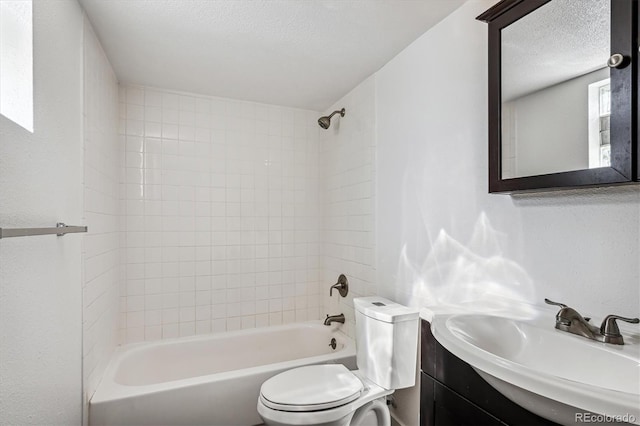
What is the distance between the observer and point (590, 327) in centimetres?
103

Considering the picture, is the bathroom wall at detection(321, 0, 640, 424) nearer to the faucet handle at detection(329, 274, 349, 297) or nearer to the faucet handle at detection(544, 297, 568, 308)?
the faucet handle at detection(544, 297, 568, 308)

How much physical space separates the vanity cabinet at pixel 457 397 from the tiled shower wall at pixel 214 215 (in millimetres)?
1572

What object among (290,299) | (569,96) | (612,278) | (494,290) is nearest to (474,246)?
(494,290)

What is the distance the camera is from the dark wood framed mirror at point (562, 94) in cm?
95

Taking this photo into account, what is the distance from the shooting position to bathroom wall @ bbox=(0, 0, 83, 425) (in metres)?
0.98

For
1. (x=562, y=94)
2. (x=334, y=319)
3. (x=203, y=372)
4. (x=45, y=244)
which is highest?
(x=562, y=94)

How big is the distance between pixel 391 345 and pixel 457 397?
476 millimetres

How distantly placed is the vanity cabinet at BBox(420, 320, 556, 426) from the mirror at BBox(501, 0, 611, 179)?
0.77 metres

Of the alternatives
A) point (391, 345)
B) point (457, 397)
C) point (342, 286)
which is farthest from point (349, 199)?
point (457, 397)

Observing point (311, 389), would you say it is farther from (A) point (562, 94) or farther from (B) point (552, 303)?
(A) point (562, 94)

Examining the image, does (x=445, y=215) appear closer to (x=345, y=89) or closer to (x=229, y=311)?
(x=345, y=89)

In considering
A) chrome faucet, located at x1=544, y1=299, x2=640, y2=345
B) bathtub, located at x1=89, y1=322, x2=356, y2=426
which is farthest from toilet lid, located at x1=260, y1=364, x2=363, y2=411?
chrome faucet, located at x1=544, y1=299, x2=640, y2=345

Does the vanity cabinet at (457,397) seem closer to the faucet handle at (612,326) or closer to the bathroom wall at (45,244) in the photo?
the faucet handle at (612,326)

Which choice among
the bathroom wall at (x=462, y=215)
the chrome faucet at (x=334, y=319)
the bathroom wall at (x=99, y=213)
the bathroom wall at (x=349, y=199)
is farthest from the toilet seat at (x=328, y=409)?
the bathroom wall at (x=99, y=213)
